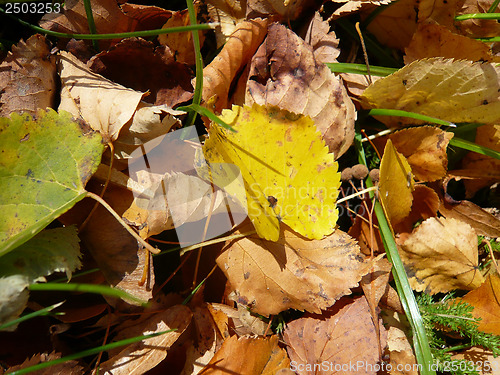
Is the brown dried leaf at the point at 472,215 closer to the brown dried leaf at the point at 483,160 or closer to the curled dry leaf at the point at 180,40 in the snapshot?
the brown dried leaf at the point at 483,160

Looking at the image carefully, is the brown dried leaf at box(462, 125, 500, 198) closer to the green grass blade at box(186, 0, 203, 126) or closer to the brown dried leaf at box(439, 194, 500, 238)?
the brown dried leaf at box(439, 194, 500, 238)

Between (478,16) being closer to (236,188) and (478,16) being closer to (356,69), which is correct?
(356,69)

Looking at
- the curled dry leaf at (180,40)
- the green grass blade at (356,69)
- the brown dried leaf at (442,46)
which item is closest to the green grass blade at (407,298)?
the green grass blade at (356,69)

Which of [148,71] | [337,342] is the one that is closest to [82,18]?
[148,71]

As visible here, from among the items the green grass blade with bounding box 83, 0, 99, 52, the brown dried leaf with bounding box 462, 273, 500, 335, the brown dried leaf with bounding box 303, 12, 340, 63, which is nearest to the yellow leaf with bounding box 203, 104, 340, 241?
the brown dried leaf with bounding box 303, 12, 340, 63

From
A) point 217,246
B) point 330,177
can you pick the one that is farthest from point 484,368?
point 217,246

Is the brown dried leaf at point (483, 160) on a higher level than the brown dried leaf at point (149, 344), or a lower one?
higher

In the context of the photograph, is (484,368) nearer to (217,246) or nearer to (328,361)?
(328,361)
